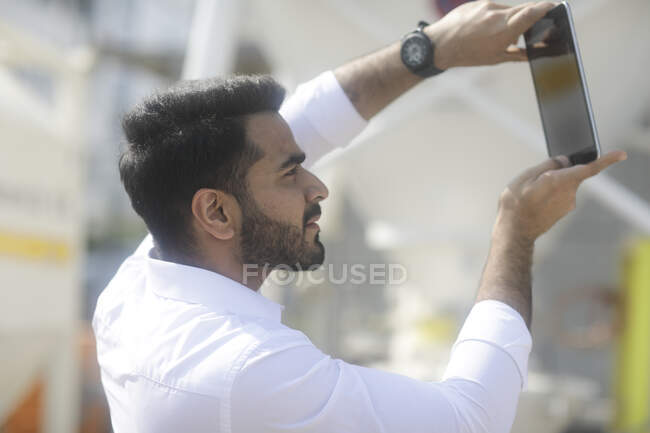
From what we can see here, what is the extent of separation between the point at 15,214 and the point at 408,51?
297 centimetres

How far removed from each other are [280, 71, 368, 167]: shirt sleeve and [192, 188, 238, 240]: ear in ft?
1.25

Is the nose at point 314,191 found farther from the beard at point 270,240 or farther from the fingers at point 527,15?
the fingers at point 527,15

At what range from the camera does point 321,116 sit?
1.47 m

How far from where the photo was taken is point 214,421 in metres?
0.95

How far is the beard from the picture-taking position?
113cm

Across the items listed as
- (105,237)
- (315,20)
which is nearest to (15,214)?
(315,20)

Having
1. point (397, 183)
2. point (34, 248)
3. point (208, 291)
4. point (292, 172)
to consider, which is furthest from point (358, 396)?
point (397, 183)

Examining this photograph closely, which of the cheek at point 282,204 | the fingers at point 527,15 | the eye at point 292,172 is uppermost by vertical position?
the fingers at point 527,15

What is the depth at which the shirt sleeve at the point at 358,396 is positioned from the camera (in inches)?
36.7

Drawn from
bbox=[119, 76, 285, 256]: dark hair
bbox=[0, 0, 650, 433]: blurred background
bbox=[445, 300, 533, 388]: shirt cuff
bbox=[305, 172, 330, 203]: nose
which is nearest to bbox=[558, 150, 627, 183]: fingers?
bbox=[445, 300, 533, 388]: shirt cuff

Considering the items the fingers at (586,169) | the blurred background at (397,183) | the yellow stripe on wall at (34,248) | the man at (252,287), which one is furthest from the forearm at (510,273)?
the yellow stripe on wall at (34,248)

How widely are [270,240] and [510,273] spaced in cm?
37

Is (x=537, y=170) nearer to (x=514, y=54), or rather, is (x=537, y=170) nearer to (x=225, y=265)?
(x=514, y=54)

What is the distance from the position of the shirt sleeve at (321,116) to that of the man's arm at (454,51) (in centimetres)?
2
